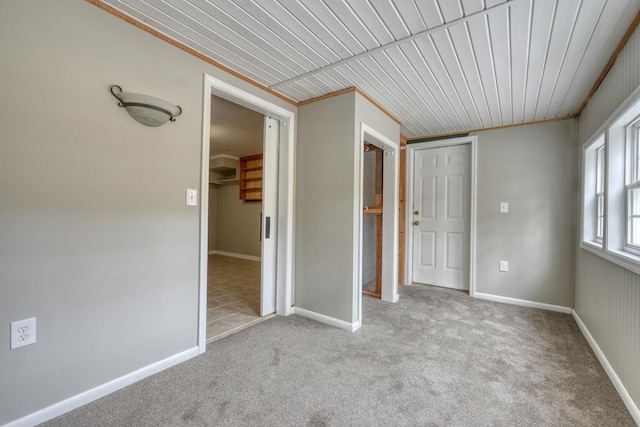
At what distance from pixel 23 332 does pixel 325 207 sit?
210 cm

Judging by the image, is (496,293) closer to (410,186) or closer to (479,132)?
(410,186)

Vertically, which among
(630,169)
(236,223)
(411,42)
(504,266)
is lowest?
(504,266)

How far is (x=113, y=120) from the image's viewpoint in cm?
157

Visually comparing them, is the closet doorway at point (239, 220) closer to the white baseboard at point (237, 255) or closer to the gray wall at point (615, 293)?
the white baseboard at point (237, 255)

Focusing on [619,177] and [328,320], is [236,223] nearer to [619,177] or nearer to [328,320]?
[328,320]

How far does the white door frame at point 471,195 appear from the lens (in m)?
3.50

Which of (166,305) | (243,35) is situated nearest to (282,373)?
(166,305)

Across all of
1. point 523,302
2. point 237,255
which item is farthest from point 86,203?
point 237,255

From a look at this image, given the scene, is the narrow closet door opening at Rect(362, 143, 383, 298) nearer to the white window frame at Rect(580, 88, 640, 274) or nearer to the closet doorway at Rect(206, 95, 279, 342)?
the closet doorway at Rect(206, 95, 279, 342)

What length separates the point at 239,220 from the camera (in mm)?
6301

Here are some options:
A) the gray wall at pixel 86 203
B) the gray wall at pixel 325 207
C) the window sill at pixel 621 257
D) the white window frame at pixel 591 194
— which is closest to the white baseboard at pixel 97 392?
the gray wall at pixel 86 203

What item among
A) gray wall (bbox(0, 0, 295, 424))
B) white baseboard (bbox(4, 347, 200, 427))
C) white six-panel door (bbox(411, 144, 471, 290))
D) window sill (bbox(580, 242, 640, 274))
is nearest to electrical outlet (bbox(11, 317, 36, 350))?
gray wall (bbox(0, 0, 295, 424))

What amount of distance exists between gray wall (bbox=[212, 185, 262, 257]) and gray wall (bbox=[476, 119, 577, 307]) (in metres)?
4.22

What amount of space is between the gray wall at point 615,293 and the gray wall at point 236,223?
5.06m
